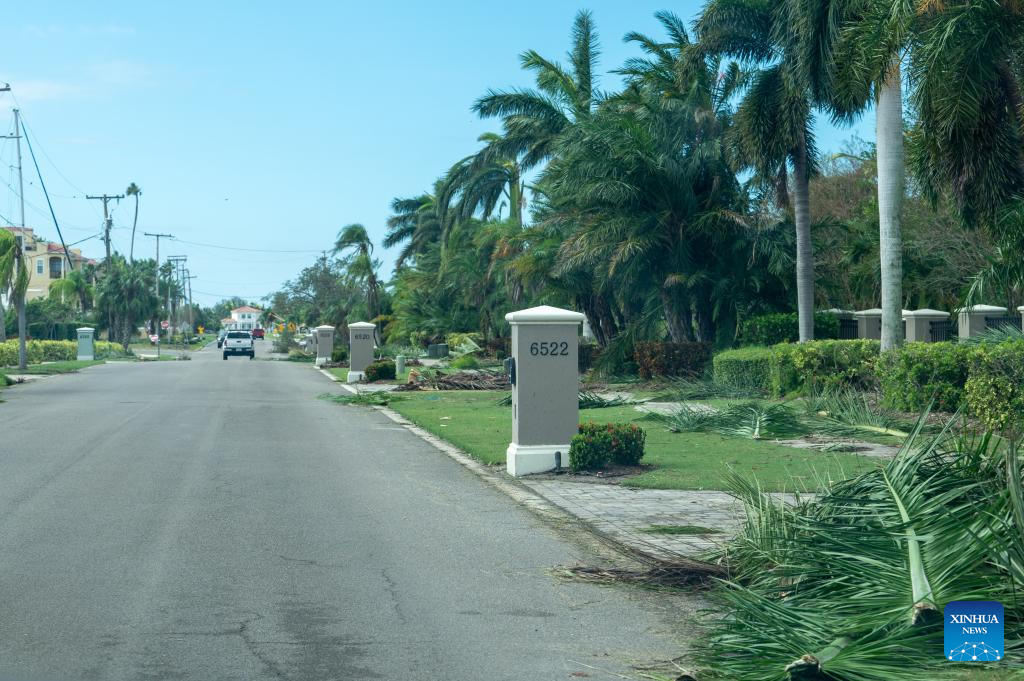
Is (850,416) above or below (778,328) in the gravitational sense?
below

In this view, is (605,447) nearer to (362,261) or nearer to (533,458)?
(533,458)

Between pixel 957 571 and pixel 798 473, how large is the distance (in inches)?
255

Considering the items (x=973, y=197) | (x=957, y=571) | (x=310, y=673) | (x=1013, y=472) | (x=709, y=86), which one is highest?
(x=709, y=86)

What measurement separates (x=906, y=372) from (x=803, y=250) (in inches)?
283

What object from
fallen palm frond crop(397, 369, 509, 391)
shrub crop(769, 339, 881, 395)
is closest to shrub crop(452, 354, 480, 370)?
fallen palm frond crop(397, 369, 509, 391)

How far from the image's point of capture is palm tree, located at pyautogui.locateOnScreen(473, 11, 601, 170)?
3603 cm

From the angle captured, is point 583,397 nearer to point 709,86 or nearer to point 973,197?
point 973,197

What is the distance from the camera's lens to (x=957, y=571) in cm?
485

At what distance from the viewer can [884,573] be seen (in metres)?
5.04

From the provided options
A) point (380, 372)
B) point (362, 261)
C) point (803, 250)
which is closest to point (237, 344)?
point (362, 261)

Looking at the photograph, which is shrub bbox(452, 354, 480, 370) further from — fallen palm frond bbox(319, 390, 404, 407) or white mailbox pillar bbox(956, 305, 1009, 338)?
white mailbox pillar bbox(956, 305, 1009, 338)

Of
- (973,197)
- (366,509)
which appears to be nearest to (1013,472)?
(366,509)

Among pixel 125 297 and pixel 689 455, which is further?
pixel 125 297

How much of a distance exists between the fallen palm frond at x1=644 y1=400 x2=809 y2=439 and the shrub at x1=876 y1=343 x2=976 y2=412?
1.98m
